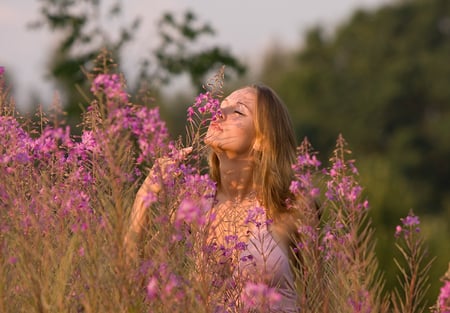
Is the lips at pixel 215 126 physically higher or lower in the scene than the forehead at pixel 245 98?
lower

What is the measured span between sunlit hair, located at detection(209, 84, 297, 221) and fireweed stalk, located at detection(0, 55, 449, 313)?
0.54 meters

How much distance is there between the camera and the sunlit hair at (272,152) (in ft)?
16.8

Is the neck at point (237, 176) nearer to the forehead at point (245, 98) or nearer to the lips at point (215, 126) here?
the lips at point (215, 126)

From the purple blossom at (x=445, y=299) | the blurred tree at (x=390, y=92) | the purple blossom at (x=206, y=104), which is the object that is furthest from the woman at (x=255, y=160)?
the blurred tree at (x=390, y=92)

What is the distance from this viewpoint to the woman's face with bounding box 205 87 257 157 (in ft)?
16.9

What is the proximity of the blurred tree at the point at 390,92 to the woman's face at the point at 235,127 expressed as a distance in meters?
31.5

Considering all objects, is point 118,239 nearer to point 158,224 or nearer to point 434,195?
point 158,224


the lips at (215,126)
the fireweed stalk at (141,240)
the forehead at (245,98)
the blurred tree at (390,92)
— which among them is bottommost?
the fireweed stalk at (141,240)

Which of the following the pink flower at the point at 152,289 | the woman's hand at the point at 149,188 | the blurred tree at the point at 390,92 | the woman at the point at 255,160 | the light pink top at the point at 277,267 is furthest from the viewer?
the blurred tree at the point at 390,92

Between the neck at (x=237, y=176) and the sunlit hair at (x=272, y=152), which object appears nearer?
the sunlit hair at (x=272, y=152)

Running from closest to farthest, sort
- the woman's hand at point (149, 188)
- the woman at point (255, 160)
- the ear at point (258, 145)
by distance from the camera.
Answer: the woman's hand at point (149, 188) → the woman at point (255, 160) → the ear at point (258, 145)

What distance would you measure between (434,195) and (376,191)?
82.5 ft

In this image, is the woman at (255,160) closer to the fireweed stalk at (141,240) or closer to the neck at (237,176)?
the neck at (237,176)

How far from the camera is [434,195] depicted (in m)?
38.5
